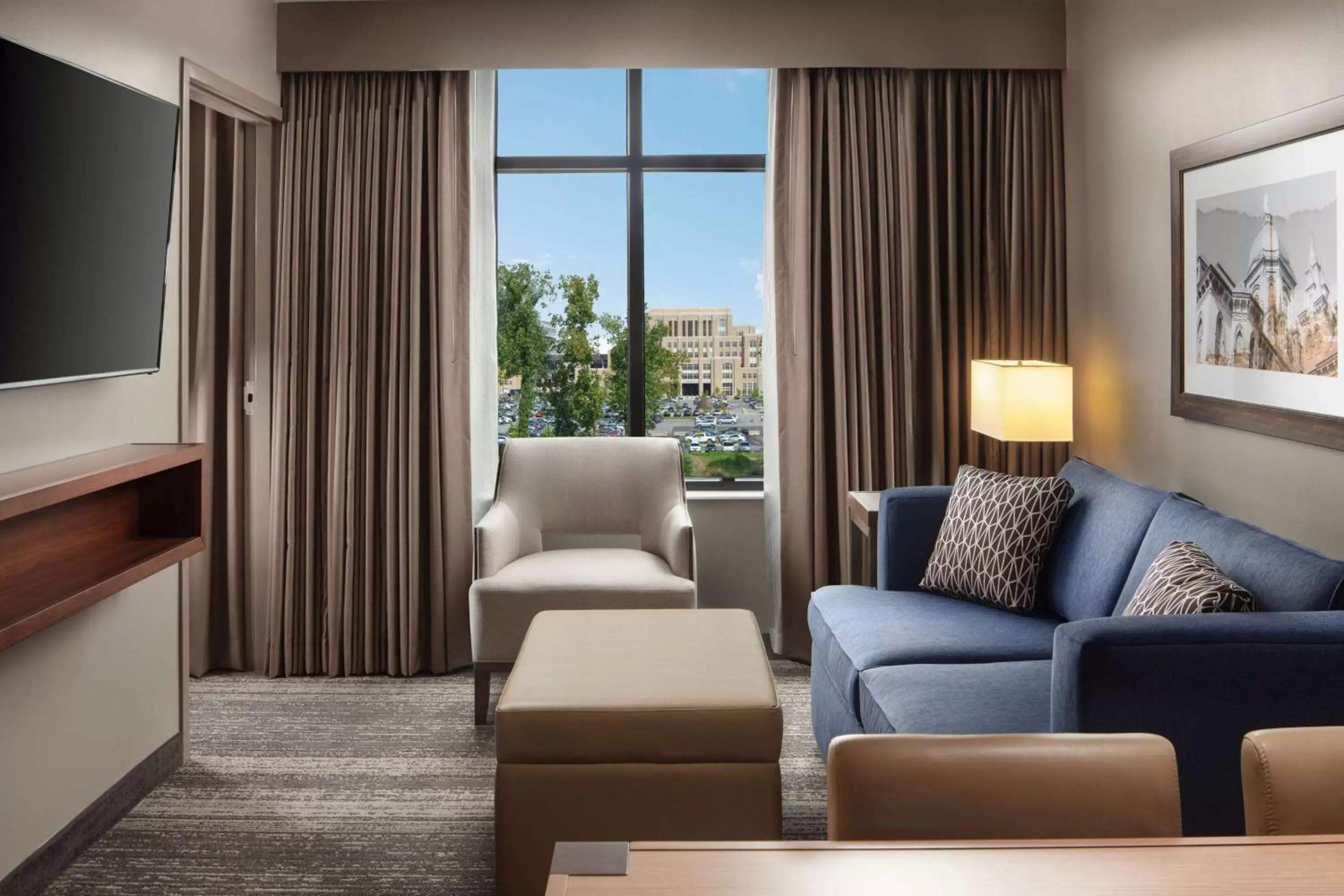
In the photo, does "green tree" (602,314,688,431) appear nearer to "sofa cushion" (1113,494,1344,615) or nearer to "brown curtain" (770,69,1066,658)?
Answer: "brown curtain" (770,69,1066,658)

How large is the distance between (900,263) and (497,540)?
1997mm

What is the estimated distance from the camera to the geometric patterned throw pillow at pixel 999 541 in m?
3.29

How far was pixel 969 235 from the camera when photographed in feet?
14.8

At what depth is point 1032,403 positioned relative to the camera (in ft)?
12.7

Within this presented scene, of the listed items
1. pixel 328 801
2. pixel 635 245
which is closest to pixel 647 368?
pixel 635 245

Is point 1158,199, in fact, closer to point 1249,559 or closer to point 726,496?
point 1249,559

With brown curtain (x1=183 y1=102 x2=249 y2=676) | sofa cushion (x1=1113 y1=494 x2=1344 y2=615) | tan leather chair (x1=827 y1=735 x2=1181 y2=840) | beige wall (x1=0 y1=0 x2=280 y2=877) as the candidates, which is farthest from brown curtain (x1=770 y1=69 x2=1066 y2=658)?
tan leather chair (x1=827 y1=735 x2=1181 y2=840)

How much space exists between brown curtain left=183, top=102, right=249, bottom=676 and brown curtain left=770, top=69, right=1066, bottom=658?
2.21 m

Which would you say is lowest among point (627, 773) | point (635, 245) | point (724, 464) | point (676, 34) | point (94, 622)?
point (627, 773)

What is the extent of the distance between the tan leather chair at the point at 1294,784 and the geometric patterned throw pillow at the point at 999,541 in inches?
81.6

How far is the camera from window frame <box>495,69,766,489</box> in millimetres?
4922

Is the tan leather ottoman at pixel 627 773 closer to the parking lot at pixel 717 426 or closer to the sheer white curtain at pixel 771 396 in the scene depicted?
the sheer white curtain at pixel 771 396

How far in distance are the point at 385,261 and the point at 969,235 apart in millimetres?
2414

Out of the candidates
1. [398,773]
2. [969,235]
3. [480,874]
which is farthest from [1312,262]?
A: [398,773]
